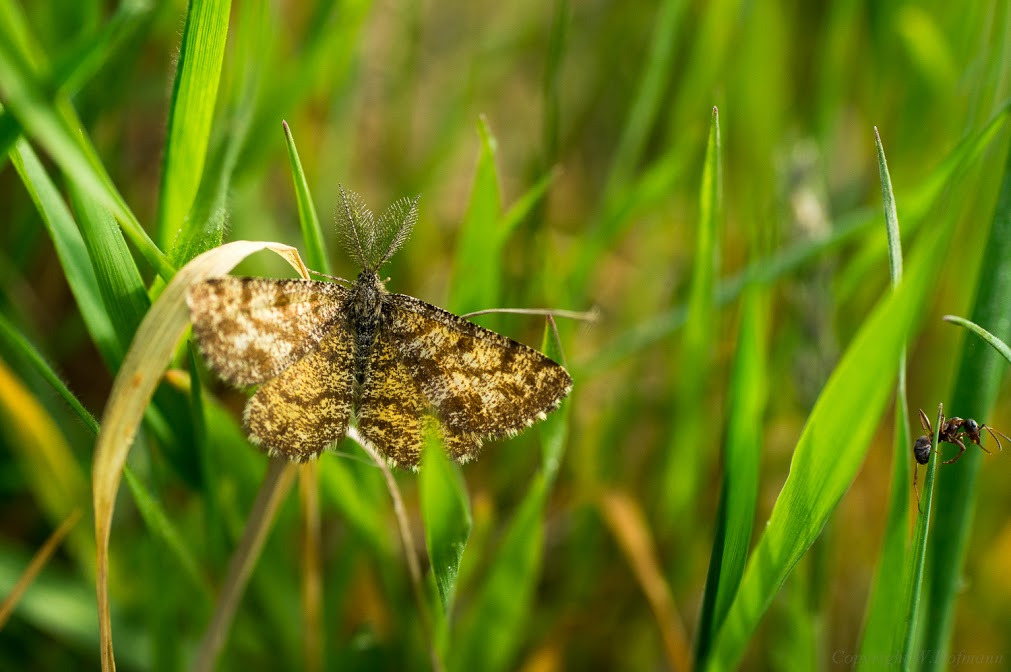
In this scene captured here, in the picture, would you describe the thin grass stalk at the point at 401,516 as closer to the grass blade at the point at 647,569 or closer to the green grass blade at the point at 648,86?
the grass blade at the point at 647,569

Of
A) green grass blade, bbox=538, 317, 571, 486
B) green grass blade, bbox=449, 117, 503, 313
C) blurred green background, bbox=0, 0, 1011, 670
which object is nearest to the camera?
blurred green background, bbox=0, 0, 1011, 670

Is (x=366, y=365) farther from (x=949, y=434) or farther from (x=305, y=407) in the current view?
(x=949, y=434)

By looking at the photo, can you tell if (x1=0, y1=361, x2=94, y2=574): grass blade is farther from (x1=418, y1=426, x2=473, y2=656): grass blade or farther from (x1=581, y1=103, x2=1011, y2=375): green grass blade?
(x1=581, y1=103, x2=1011, y2=375): green grass blade

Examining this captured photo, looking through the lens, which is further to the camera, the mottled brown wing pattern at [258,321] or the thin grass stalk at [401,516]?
the thin grass stalk at [401,516]

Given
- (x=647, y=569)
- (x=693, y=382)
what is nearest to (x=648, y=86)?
(x=693, y=382)

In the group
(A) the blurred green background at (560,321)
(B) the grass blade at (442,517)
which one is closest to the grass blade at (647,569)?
(A) the blurred green background at (560,321)

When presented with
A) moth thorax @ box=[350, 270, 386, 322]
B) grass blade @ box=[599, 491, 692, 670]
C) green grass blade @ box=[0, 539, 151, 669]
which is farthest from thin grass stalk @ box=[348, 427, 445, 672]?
green grass blade @ box=[0, 539, 151, 669]
